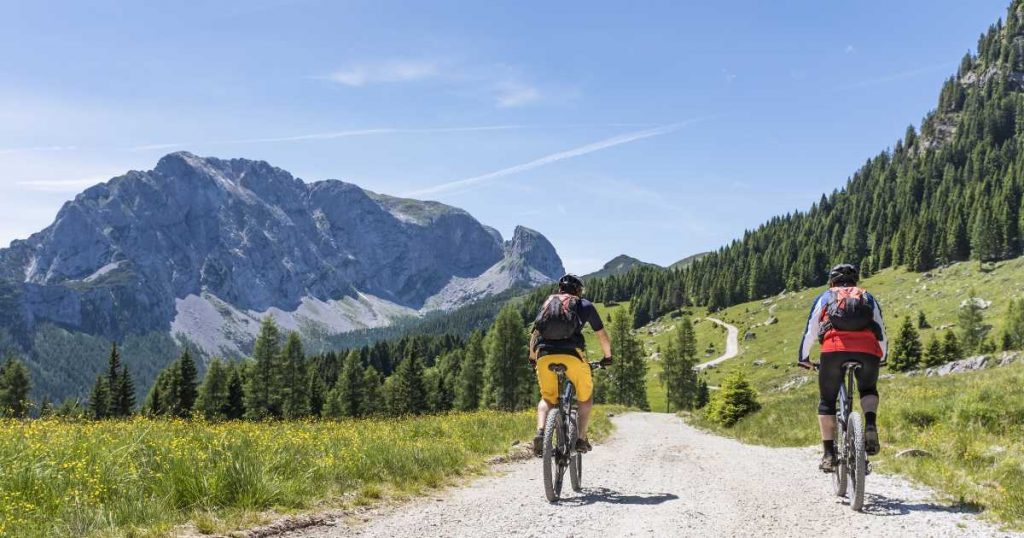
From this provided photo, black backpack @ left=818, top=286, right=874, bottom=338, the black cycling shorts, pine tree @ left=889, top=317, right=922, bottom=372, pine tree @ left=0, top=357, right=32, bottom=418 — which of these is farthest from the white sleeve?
pine tree @ left=0, top=357, right=32, bottom=418

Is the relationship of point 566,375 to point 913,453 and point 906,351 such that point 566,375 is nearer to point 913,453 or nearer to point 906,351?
point 913,453

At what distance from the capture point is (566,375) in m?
9.46

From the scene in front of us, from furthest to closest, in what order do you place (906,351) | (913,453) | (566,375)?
(906,351) → (913,453) → (566,375)

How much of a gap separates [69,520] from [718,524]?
23.0 feet

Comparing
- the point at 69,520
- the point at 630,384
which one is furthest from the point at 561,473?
the point at 630,384

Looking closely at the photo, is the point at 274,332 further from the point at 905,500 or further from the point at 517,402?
the point at 905,500

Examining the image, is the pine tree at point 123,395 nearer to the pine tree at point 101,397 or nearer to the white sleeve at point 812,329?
the pine tree at point 101,397

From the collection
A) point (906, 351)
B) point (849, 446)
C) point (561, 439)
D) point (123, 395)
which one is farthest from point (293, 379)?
point (906, 351)

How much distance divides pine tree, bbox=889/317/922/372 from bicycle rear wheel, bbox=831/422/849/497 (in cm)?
6557

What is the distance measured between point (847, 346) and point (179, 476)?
8.82 metres

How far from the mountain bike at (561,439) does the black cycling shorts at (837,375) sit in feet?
10.7

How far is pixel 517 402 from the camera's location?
64.4 m

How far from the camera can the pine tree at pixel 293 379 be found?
64688mm

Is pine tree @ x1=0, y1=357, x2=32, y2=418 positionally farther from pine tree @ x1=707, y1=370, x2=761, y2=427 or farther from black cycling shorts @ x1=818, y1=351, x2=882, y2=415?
black cycling shorts @ x1=818, y1=351, x2=882, y2=415
